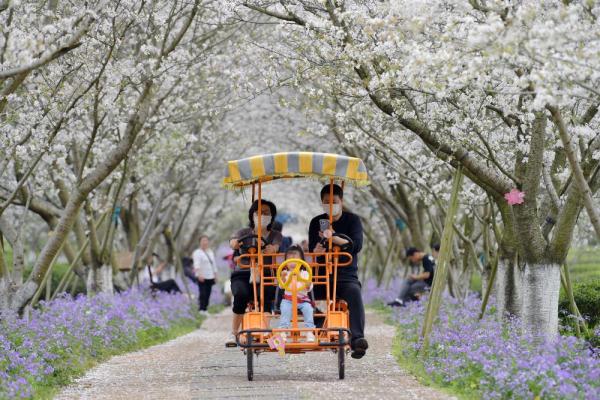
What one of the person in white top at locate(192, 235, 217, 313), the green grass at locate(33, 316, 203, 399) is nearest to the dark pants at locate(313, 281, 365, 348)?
the green grass at locate(33, 316, 203, 399)

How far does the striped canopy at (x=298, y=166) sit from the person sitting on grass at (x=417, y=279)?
39.7 ft

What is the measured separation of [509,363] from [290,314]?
307 cm

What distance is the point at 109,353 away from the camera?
15.7m

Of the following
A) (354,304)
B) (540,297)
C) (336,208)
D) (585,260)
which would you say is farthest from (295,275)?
(585,260)

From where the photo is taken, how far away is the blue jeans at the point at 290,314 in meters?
12.2

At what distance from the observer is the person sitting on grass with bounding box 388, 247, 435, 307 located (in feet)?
78.3

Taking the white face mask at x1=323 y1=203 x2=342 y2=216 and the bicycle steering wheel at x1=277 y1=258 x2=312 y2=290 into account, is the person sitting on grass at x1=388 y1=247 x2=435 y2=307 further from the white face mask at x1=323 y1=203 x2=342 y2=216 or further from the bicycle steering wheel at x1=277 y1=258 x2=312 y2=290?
the bicycle steering wheel at x1=277 y1=258 x2=312 y2=290

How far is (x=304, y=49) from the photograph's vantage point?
14602 millimetres

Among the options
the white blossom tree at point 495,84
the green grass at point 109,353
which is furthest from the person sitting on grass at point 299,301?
the green grass at point 109,353

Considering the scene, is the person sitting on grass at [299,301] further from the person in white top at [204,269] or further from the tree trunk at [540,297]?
the person in white top at [204,269]

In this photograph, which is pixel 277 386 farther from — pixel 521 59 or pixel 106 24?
pixel 106 24

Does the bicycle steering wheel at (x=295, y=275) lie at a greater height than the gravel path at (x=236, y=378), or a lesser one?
greater

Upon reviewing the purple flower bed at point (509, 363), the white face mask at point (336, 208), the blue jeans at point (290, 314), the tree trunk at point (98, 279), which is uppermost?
the white face mask at point (336, 208)

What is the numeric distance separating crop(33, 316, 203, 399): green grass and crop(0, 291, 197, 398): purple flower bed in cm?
4
